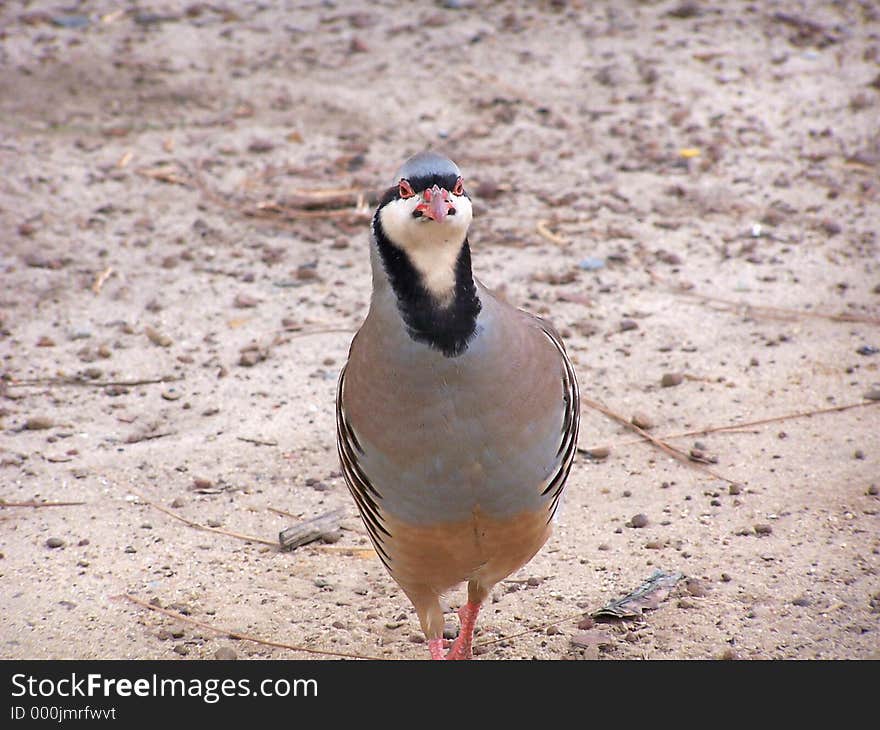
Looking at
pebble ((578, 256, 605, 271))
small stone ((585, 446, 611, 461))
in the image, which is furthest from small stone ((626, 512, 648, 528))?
pebble ((578, 256, 605, 271))

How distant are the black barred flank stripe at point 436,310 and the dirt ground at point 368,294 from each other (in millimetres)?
1086

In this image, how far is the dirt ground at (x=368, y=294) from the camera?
11.6 ft

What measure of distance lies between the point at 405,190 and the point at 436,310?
30 centimetres

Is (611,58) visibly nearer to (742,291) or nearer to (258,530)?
(742,291)

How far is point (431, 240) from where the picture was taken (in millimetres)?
2705

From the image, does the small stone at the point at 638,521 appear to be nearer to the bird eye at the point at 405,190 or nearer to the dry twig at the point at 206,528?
the dry twig at the point at 206,528

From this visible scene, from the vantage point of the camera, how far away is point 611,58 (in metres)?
7.26

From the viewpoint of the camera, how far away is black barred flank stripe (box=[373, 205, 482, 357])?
2.75 metres

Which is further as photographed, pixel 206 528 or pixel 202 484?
pixel 202 484

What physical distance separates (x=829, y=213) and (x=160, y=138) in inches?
146

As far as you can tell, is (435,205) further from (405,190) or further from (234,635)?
(234,635)

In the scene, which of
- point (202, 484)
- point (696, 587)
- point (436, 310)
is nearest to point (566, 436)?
point (436, 310)

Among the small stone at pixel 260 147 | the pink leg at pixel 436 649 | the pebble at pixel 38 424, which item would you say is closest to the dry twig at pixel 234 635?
the pink leg at pixel 436 649

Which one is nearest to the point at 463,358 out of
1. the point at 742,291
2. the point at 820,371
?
the point at 820,371
